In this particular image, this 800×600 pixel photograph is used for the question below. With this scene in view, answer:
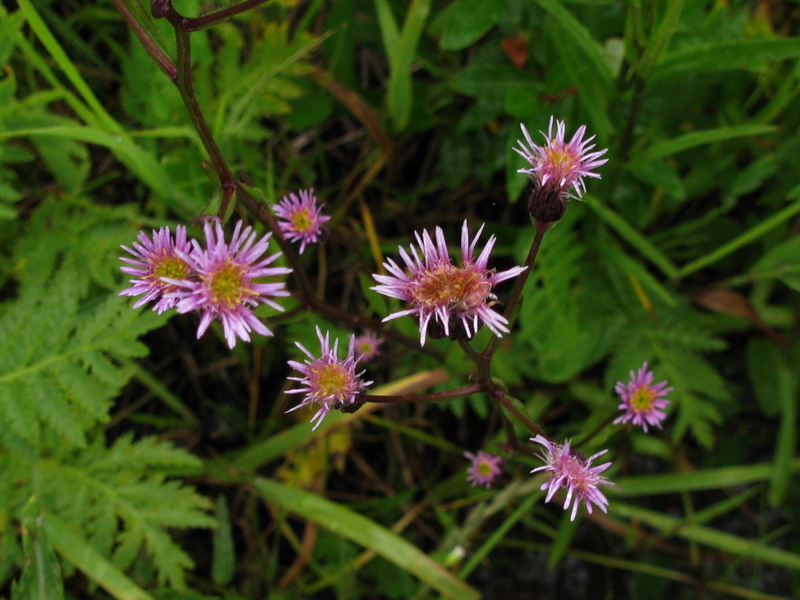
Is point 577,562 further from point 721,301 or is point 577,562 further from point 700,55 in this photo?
point 700,55

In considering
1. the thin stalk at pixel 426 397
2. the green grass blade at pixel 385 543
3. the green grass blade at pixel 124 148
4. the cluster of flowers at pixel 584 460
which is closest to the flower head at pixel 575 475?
the cluster of flowers at pixel 584 460

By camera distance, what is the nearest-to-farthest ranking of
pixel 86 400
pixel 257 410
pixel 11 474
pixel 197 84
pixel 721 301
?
1. pixel 86 400
2. pixel 11 474
3. pixel 197 84
4. pixel 721 301
5. pixel 257 410

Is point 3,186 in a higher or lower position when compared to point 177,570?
higher

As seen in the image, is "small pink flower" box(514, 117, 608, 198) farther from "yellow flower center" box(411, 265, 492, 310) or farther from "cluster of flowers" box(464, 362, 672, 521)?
"cluster of flowers" box(464, 362, 672, 521)

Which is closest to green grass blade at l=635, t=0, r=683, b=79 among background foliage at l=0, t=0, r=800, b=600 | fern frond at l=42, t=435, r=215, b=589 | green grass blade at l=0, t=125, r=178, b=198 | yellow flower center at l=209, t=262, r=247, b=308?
background foliage at l=0, t=0, r=800, b=600

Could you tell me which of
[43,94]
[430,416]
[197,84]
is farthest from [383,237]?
[43,94]

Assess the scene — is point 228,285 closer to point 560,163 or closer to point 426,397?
point 426,397

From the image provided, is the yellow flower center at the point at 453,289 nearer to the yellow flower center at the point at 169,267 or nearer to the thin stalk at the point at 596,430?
the yellow flower center at the point at 169,267

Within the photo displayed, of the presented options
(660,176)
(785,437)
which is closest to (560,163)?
(660,176)
